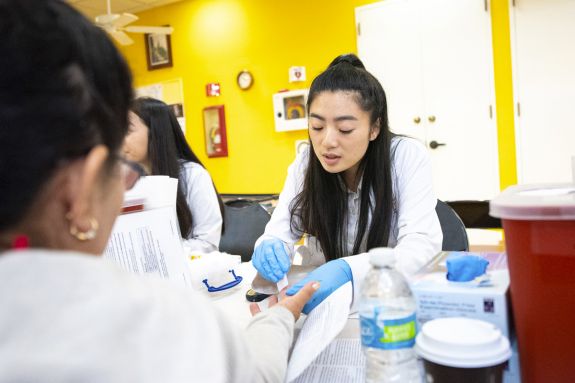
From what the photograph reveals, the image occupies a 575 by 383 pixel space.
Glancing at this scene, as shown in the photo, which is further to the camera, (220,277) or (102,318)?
(220,277)

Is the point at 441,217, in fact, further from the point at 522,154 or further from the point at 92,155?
the point at 522,154

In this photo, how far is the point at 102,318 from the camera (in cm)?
37

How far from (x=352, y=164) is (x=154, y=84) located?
4.08 metres

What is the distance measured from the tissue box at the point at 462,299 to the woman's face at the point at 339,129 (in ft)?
2.44

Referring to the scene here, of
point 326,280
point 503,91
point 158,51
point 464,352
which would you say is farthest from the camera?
point 158,51

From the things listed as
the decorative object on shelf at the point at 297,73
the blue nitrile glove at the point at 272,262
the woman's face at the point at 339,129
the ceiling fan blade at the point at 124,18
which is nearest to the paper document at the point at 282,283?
the blue nitrile glove at the point at 272,262

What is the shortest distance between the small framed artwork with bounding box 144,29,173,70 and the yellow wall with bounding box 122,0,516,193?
6 centimetres

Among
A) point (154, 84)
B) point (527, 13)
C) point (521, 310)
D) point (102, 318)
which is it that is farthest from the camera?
point (154, 84)

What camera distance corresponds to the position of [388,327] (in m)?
0.60

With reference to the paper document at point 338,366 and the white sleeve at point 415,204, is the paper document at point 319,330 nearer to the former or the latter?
the paper document at point 338,366

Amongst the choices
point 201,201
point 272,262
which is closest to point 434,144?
point 201,201

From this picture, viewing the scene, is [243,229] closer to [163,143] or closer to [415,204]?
[163,143]

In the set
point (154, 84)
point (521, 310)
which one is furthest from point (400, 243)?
point (154, 84)

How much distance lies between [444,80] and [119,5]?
331cm
